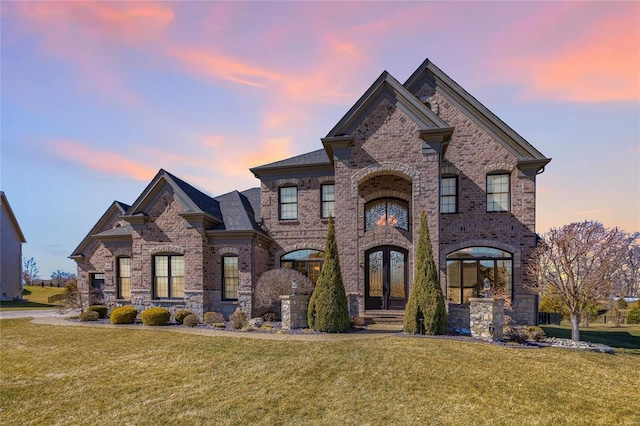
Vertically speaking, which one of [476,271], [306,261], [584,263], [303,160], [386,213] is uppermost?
[303,160]

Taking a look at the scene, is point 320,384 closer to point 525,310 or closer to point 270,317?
point 270,317

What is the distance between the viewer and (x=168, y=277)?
61.8ft

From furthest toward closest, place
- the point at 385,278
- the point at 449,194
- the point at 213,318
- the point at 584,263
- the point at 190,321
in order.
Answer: the point at 449,194
the point at 385,278
the point at 213,318
the point at 190,321
the point at 584,263

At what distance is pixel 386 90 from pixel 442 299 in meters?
9.66

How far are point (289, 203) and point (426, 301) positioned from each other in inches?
388

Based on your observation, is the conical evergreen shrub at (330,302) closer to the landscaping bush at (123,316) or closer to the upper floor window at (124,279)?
the landscaping bush at (123,316)

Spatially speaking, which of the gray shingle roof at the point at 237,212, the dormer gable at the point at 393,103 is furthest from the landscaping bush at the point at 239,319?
the dormer gable at the point at 393,103

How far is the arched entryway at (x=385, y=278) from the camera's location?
1680cm

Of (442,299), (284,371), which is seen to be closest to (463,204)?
(442,299)

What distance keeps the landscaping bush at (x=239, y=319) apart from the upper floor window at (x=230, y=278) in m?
1.34

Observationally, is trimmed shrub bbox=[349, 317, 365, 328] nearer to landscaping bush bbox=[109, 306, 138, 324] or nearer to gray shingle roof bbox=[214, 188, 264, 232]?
gray shingle roof bbox=[214, 188, 264, 232]

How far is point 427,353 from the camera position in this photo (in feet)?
33.8

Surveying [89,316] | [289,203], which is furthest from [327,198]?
[89,316]

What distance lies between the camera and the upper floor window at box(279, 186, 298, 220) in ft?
65.3
